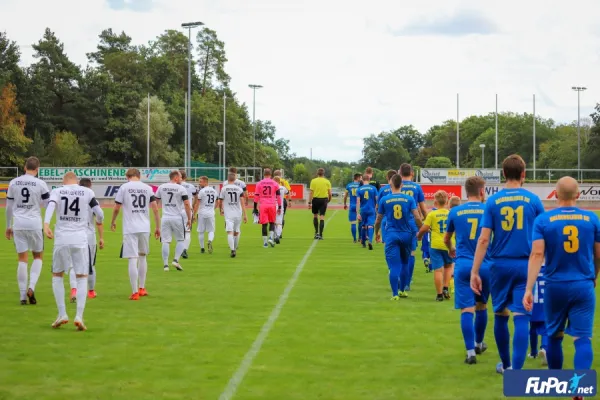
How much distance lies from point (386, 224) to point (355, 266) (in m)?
6.25

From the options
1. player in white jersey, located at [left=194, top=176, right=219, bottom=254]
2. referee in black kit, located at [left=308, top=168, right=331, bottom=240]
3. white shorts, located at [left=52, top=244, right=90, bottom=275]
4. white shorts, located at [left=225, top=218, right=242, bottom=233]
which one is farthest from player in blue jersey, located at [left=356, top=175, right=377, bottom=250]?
white shorts, located at [left=52, top=244, right=90, bottom=275]

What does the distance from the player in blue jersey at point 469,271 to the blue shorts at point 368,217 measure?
14.1m

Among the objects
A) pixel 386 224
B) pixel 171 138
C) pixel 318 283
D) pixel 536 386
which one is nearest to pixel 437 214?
pixel 386 224

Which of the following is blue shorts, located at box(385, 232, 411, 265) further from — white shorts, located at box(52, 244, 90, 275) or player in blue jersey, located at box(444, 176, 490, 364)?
white shorts, located at box(52, 244, 90, 275)

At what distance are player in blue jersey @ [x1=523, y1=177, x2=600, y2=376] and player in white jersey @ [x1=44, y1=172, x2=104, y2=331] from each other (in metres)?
5.88

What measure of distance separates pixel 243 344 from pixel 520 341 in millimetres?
3408

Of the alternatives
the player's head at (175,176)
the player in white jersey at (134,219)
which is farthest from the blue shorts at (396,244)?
the player's head at (175,176)

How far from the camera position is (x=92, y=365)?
346 inches

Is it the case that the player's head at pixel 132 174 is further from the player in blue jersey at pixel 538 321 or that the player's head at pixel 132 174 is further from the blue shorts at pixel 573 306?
the blue shorts at pixel 573 306

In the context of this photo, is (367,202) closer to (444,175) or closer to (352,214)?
(352,214)

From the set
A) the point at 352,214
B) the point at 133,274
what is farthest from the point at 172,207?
the point at 352,214

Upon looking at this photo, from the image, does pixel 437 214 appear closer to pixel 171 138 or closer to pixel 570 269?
pixel 570 269

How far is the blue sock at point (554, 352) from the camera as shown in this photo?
282 inches

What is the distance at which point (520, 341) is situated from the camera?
7.71 m
